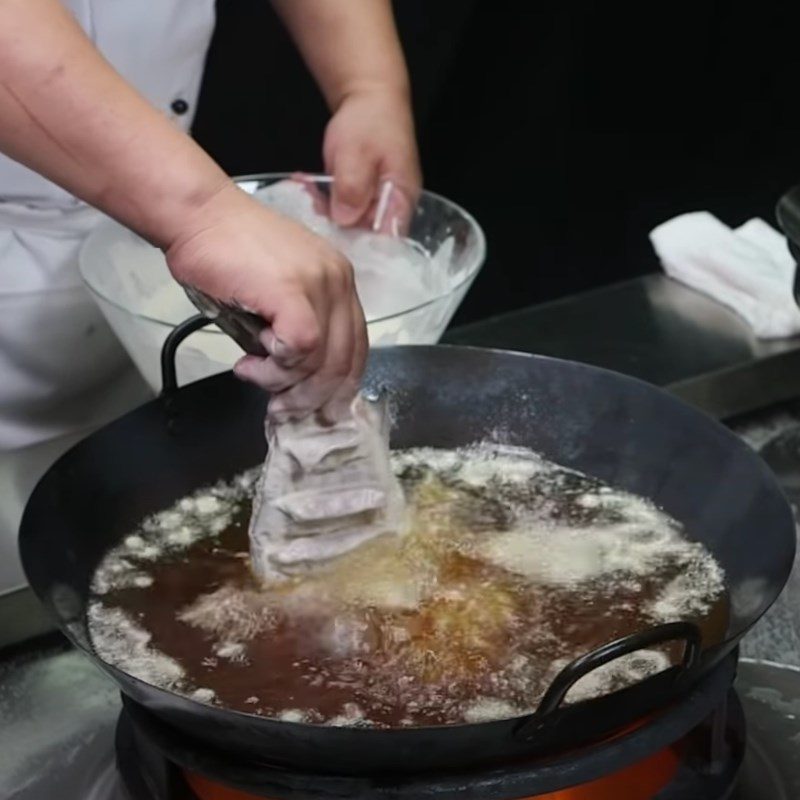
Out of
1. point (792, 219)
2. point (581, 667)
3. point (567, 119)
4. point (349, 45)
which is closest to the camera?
point (581, 667)

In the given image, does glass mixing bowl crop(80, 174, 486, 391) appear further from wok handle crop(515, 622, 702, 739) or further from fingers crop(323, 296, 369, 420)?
wok handle crop(515, 622, 702, 739)

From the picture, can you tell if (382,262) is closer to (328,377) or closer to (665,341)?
(665,341)

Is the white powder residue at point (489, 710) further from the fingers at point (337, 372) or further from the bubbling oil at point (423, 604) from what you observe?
the fingers at point (337, 372)

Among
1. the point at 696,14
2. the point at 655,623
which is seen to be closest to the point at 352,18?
the point at 655,623

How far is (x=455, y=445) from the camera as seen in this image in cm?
127

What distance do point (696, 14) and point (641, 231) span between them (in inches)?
19.2

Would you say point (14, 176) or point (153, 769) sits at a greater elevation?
point (14, 176)

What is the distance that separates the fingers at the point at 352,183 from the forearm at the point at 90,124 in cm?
42

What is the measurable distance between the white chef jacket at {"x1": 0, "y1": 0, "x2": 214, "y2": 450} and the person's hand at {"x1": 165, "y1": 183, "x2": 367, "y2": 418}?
1.97ft

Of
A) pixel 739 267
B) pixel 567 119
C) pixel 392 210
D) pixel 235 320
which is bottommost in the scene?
pixel 567 119

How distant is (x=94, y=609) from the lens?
104 centimetres

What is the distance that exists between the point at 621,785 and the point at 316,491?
1.05ft

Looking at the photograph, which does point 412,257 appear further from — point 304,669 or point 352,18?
point 304,669

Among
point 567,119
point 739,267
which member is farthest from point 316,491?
point 567,119
